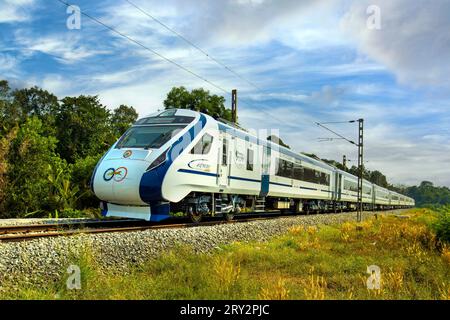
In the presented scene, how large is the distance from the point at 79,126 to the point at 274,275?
3347cm

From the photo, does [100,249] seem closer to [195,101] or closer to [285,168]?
[285,168]

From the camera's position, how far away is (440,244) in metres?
10.4

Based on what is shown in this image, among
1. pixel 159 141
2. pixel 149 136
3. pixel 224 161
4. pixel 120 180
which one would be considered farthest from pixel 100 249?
pixel 224 161

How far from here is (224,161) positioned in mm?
13367

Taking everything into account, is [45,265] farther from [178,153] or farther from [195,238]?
[178,153]

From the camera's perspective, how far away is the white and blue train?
35.6 feet

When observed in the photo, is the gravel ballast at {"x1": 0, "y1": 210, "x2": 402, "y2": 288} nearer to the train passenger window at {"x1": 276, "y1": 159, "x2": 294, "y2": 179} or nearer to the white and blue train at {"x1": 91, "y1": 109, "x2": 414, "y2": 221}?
the white and blue train at {"x1": 91, "y1": 109, "x2": 414, "y2": 221}

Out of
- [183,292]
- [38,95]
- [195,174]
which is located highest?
[38,95]

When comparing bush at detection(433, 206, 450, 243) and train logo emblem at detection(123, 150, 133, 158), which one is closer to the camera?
bush at detection(433, 206, 450, 243)

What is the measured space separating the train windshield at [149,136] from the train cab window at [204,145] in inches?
26.5

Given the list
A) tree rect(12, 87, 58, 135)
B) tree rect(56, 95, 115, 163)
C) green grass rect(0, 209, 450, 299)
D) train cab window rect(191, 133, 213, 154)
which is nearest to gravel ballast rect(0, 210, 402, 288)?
green grass rect(0, 209, 450, 299)
